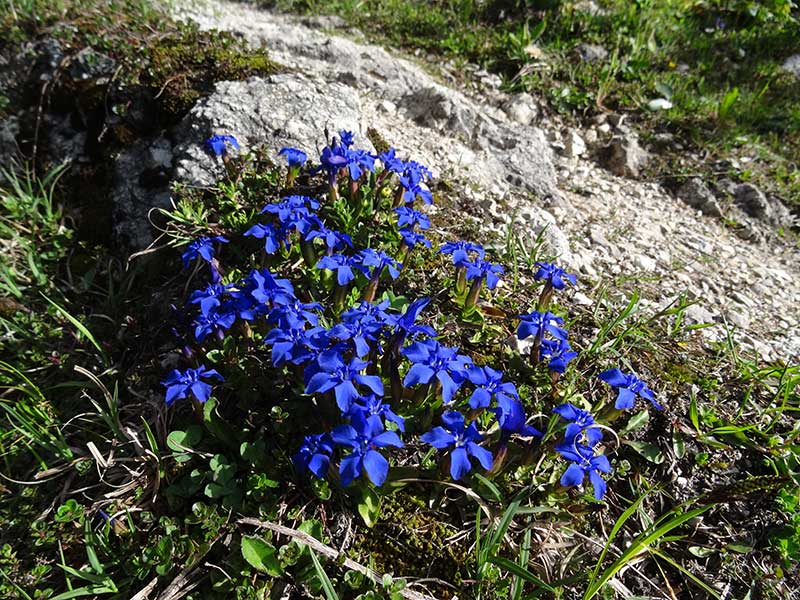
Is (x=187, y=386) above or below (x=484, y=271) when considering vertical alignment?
below

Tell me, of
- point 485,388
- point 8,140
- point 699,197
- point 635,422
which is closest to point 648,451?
point 635,422

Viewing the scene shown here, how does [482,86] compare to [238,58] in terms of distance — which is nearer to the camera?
[238,58]

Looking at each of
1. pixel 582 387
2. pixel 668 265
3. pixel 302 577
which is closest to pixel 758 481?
pixel 582 387

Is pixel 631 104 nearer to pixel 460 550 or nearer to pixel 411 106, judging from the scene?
pixel 411 106

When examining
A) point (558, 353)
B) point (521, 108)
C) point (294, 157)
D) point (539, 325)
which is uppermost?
point (521, 108)

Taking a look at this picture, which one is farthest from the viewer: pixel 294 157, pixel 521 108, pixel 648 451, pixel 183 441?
pixel 521 108

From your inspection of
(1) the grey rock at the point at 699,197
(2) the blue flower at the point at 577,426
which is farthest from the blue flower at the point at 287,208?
(1) the grey rock at the point at 699,197

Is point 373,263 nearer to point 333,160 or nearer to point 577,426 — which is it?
point 333,160
